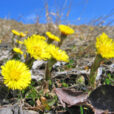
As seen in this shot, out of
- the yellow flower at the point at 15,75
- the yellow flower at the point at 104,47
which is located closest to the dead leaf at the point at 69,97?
the yellow flower at the point at 15,75

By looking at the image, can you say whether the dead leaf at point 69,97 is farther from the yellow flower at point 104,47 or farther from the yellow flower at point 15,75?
the yellow flower at point 104,47

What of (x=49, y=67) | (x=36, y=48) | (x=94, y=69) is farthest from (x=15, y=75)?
(x=94, y=69)

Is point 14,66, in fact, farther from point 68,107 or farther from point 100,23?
point 100,23

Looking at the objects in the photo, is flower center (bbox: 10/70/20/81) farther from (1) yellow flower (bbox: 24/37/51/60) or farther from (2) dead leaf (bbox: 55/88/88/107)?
(2) dead leaf (bbox: 55/88/88/107)

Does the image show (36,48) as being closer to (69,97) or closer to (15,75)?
(15,75)

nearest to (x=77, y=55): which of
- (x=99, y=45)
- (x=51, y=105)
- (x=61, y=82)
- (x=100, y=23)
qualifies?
(x=100, y=23)
